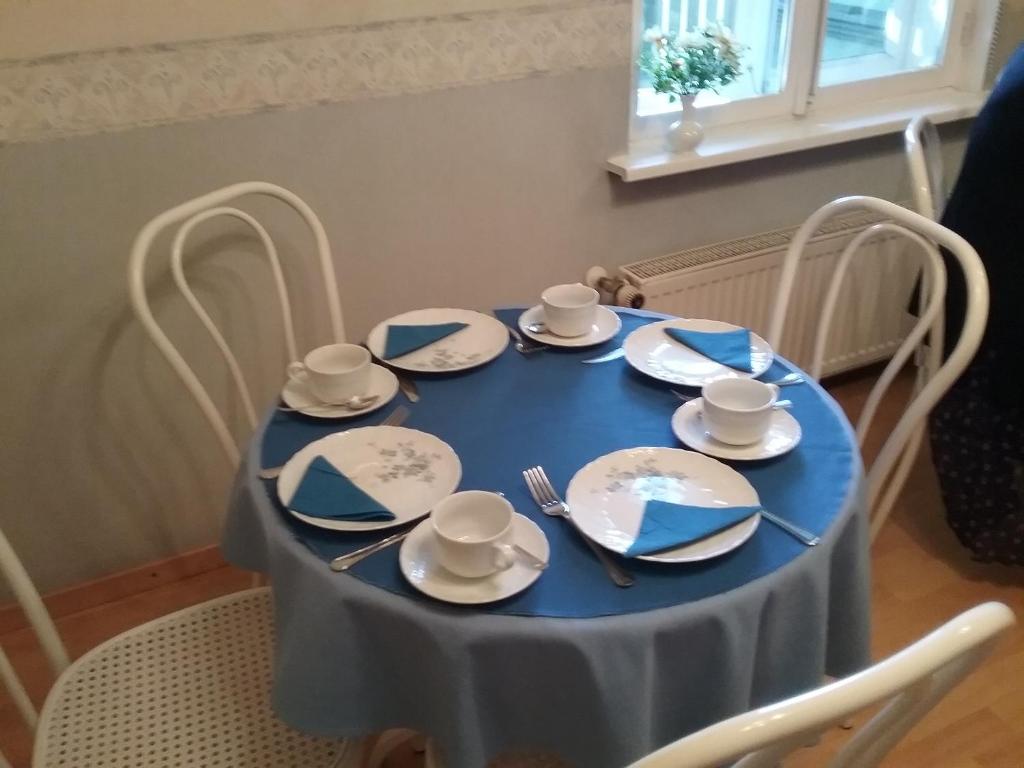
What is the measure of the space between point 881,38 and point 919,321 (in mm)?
1335

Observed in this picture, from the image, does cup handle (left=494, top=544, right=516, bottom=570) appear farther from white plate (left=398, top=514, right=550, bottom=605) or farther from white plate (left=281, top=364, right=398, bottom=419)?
white plate (left=281, top=364, right=398, bottom=419)

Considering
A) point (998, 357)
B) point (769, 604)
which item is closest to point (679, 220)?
point (998, 357)

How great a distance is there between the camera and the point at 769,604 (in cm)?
96

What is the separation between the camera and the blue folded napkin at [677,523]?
0.97 metres

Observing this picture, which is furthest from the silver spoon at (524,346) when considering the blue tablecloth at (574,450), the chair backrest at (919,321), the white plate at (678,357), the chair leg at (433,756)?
the chair leg at (433,756)

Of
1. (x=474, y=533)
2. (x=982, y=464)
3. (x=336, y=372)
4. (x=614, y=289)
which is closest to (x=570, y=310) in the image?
(x=336, y=372)

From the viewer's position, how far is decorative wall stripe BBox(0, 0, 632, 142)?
1.51 m

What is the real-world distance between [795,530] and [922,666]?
15.8 inches

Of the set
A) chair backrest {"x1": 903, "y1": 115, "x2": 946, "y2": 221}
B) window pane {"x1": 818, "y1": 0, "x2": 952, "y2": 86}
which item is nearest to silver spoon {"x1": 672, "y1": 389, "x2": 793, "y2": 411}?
chair backrest {"x1": 903, "y1": 115, "x2": 946, "y2": 221}

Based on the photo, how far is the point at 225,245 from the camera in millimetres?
1757

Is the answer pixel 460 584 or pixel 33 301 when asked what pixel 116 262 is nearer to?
pixel 33 301

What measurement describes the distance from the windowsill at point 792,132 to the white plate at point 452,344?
709 millimetres

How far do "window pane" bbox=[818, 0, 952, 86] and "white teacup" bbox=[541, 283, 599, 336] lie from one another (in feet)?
4.32

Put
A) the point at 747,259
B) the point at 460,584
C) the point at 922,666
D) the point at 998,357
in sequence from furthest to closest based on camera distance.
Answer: the point at 747,259 < the point at 998,357 < the point at 460,584 < the point at 922,666
